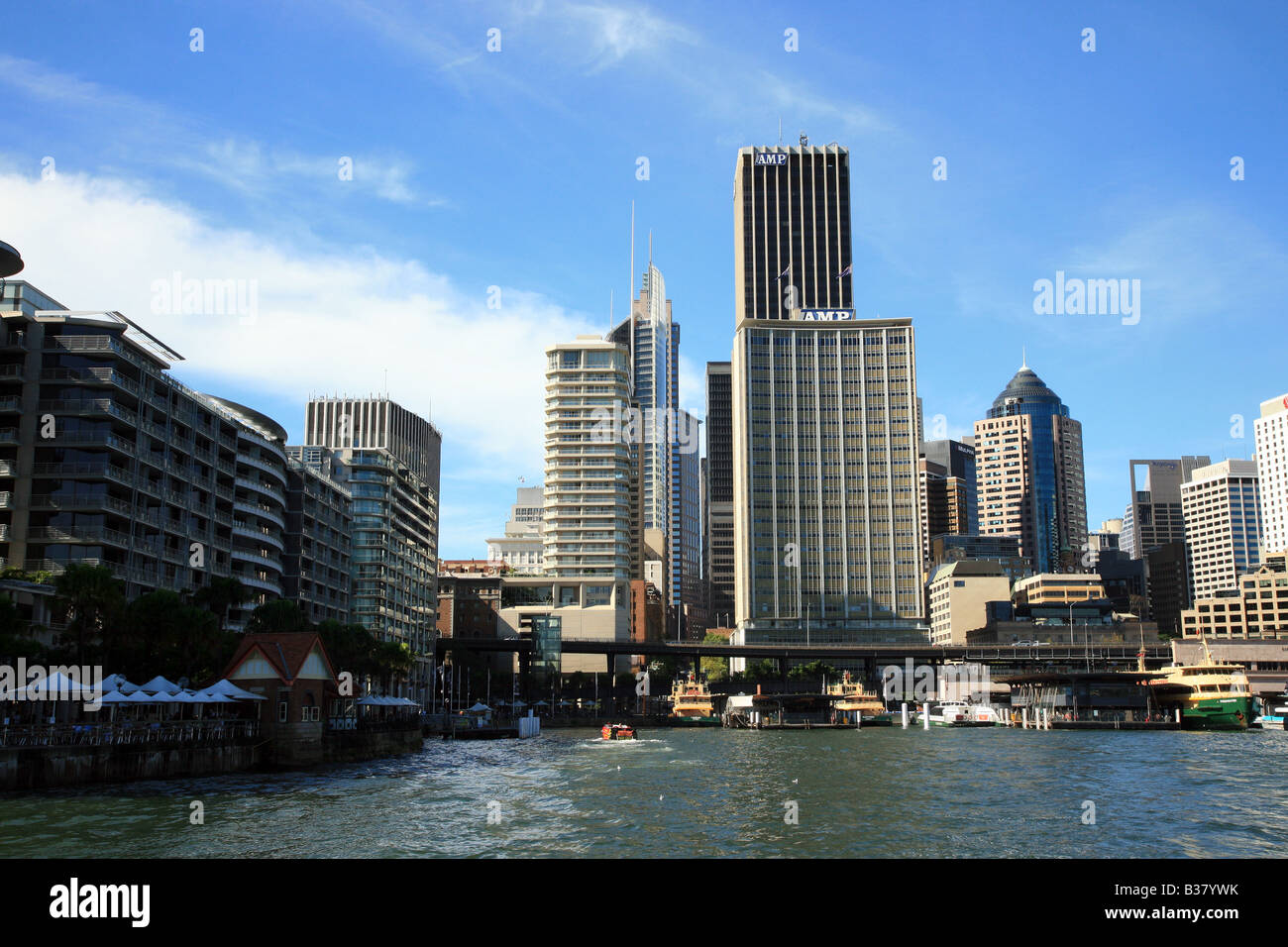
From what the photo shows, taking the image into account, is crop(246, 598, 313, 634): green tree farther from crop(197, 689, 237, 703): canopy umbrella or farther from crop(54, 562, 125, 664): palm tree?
crop(54, 562, 125, 664): palm tree

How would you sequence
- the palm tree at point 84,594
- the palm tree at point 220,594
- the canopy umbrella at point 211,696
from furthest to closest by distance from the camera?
1. the palm tree at point 220,594
2. the canopy umbrella at point 211,696
3. the palm tree at point 84,594

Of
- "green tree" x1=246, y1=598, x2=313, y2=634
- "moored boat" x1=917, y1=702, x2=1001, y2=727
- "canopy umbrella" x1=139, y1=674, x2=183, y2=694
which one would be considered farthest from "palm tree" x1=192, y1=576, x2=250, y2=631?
"moored boat" x1=917, y1=702, x2=1001, y2=727

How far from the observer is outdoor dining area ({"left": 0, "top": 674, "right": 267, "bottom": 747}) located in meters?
63.9

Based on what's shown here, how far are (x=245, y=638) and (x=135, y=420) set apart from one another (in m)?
37.3

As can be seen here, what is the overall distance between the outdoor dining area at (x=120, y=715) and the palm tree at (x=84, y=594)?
4.41 m

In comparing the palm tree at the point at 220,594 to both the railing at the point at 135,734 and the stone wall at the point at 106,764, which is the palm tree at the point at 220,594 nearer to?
the railing at the point at 135,734

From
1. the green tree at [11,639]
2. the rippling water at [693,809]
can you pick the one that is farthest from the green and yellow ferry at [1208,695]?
the green tree at [11,639]

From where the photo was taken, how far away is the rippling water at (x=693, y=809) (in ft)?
137

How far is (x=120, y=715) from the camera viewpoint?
82375 mm

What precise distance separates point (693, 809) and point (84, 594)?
46083 millimetres

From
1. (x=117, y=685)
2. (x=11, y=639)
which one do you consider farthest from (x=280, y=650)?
(x=11, y=639)

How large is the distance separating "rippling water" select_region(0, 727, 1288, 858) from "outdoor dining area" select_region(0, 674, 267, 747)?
5162 millimetres
